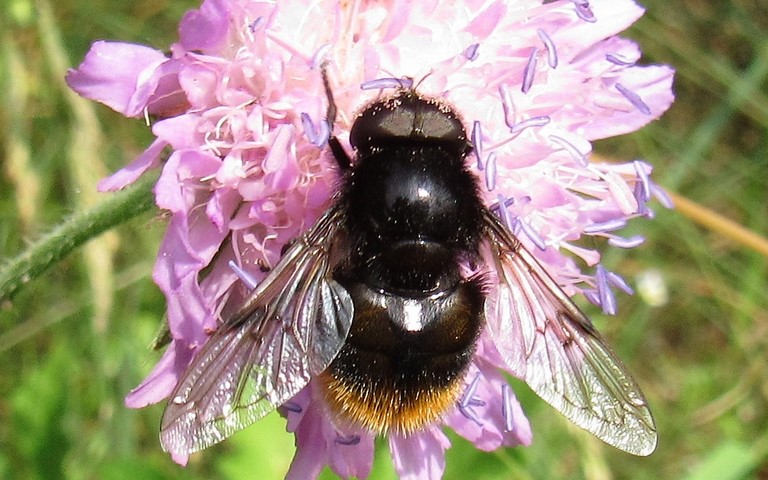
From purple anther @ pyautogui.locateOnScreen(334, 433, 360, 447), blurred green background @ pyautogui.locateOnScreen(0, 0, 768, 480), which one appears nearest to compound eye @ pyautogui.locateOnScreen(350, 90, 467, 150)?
purple anther @ pyautogui.locateOnScreen(334, 433, 360, 447)

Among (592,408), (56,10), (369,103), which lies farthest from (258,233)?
(56,10)

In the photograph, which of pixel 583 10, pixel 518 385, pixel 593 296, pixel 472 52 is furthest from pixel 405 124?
pixel 518 385

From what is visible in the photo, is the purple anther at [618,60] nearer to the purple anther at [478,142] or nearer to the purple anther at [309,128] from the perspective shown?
the purple anther at [478,142]

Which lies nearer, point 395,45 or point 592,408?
point 592,408

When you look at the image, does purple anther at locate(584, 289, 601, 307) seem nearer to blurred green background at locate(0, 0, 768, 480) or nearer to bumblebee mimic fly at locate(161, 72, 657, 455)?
bumblebee mimic fly at locate(161, 72, 657, 455)

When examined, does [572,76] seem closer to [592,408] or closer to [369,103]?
[369,103]

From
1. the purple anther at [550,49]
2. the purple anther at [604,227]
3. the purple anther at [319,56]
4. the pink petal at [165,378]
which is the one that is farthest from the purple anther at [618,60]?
the pink petal at [165,378]
